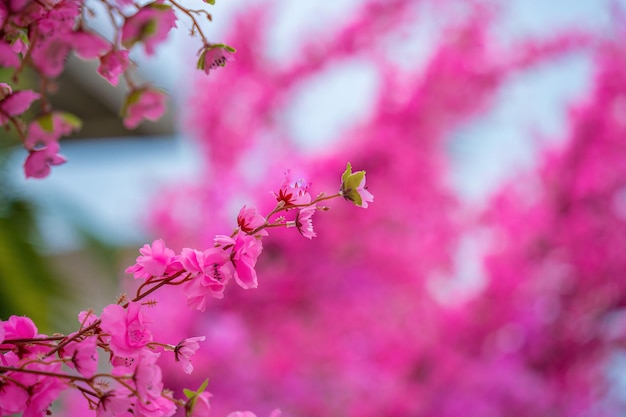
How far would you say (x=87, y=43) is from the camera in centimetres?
41

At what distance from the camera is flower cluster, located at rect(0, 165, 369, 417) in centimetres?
44

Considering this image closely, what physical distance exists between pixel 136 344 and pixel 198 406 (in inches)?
2.1

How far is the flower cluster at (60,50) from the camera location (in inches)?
16.0

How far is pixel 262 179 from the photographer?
2.03 m

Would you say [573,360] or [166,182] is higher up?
[166,182]

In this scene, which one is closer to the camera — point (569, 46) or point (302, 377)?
point (302, 377)

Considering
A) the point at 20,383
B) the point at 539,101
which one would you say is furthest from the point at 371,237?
the point at 20,383

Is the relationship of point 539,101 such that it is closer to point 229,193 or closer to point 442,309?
point 442,309

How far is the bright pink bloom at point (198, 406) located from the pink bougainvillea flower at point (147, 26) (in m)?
0.20

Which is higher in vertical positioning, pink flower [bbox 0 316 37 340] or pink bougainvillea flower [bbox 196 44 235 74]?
pink bougainvillea flower [bbox 196 44 235 74]

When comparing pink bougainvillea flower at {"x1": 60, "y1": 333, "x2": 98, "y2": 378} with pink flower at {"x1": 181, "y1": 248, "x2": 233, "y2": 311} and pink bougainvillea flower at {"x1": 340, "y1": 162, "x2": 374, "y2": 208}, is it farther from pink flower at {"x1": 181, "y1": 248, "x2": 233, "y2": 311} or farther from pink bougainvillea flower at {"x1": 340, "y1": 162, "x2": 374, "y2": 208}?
pink bougainvillea flower at {"x1": 340, "y1": 162, "x2": 374, "y2": 208}

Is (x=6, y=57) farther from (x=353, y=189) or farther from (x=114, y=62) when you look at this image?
(x=353, y=189)

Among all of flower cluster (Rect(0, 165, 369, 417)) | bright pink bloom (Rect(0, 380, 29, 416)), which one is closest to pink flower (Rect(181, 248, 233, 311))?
flower cluster (Rect(0, 165, 369, 417))

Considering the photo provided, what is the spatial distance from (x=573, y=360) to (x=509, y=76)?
847 mm
